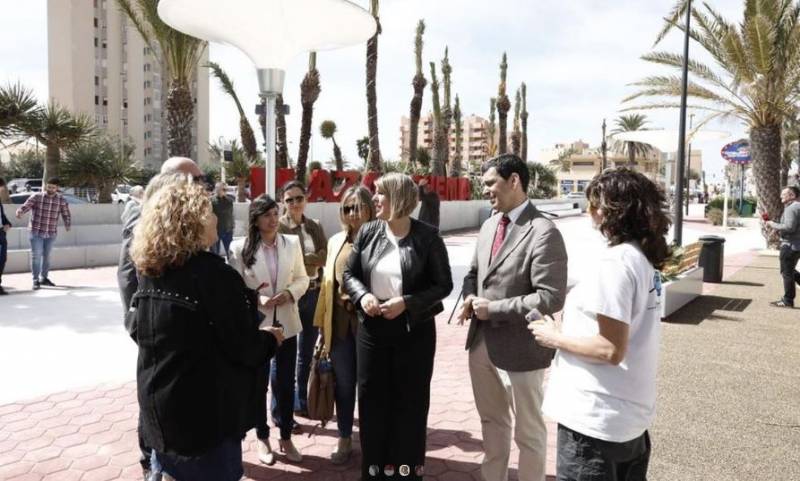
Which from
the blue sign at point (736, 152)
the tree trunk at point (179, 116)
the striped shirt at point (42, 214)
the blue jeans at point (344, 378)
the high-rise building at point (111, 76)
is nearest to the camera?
the blue jeans at point (344, 378)

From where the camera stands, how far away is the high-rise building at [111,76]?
212 feet

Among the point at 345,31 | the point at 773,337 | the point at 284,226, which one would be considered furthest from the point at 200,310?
the point at 773,337

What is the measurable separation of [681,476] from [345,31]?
6381 mm

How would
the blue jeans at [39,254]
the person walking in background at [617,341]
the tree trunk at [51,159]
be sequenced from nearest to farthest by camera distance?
the person walking in background at [617,341], the blue jeans at [39,254], the tree trunk at [51,159]

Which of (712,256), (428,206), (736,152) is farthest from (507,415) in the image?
(736,152)

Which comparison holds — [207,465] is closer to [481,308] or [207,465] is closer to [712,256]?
[481,308]

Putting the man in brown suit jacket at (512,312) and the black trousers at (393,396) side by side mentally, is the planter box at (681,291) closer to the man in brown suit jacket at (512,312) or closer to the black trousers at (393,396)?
the man in brown suit jacket at (512,312)

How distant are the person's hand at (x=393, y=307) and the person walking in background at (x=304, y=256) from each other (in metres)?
1.31

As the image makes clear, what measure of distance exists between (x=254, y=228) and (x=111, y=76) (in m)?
75.8

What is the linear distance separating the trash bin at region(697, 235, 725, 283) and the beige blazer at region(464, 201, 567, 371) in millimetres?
9990

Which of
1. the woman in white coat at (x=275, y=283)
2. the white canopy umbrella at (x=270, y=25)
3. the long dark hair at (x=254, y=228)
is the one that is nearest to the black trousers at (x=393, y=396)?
the woman in white coat at (x=275, y=283)

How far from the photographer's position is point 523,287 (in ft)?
9.96

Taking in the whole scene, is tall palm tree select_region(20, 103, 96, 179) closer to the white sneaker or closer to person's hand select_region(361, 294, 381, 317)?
the white sneaker

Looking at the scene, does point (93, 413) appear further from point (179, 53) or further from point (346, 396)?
point (179, 53)
